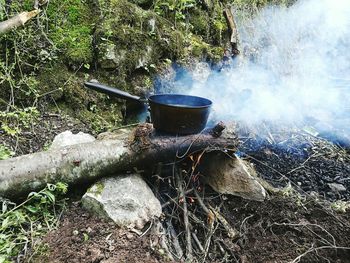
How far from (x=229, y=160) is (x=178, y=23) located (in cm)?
264

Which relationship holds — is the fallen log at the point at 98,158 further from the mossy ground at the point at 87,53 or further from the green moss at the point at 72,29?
the green moss at the point at 72,29

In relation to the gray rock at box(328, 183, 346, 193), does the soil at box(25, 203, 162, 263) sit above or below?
above

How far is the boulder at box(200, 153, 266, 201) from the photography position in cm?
272

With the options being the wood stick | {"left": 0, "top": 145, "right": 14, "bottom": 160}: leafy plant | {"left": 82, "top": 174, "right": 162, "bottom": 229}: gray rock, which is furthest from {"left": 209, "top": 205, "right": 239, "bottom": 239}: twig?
{"left": 0, "top": 145, "right": 14, "bottom": 160}: leafy plant

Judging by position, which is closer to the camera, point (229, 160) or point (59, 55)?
point (229, 160)

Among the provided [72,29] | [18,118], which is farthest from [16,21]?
[18,118]

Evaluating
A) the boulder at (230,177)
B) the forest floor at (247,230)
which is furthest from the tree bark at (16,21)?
the boulder at (230,177)

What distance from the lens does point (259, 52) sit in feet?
18.0

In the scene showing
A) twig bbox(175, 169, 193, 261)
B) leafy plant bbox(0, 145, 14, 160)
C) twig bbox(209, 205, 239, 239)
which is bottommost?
twig bbox(209, 205, 239, 239)

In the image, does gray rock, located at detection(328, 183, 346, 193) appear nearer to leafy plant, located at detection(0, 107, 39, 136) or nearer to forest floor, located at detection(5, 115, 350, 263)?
forest floor, located at detection(5, 115, 350, 263)

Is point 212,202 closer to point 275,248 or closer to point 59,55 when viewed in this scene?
point 275,248

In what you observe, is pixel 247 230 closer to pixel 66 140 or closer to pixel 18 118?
pixel 66 140

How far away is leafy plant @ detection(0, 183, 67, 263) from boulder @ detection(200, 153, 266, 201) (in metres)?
1.28

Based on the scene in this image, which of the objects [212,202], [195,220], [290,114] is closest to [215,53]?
[290,114]
